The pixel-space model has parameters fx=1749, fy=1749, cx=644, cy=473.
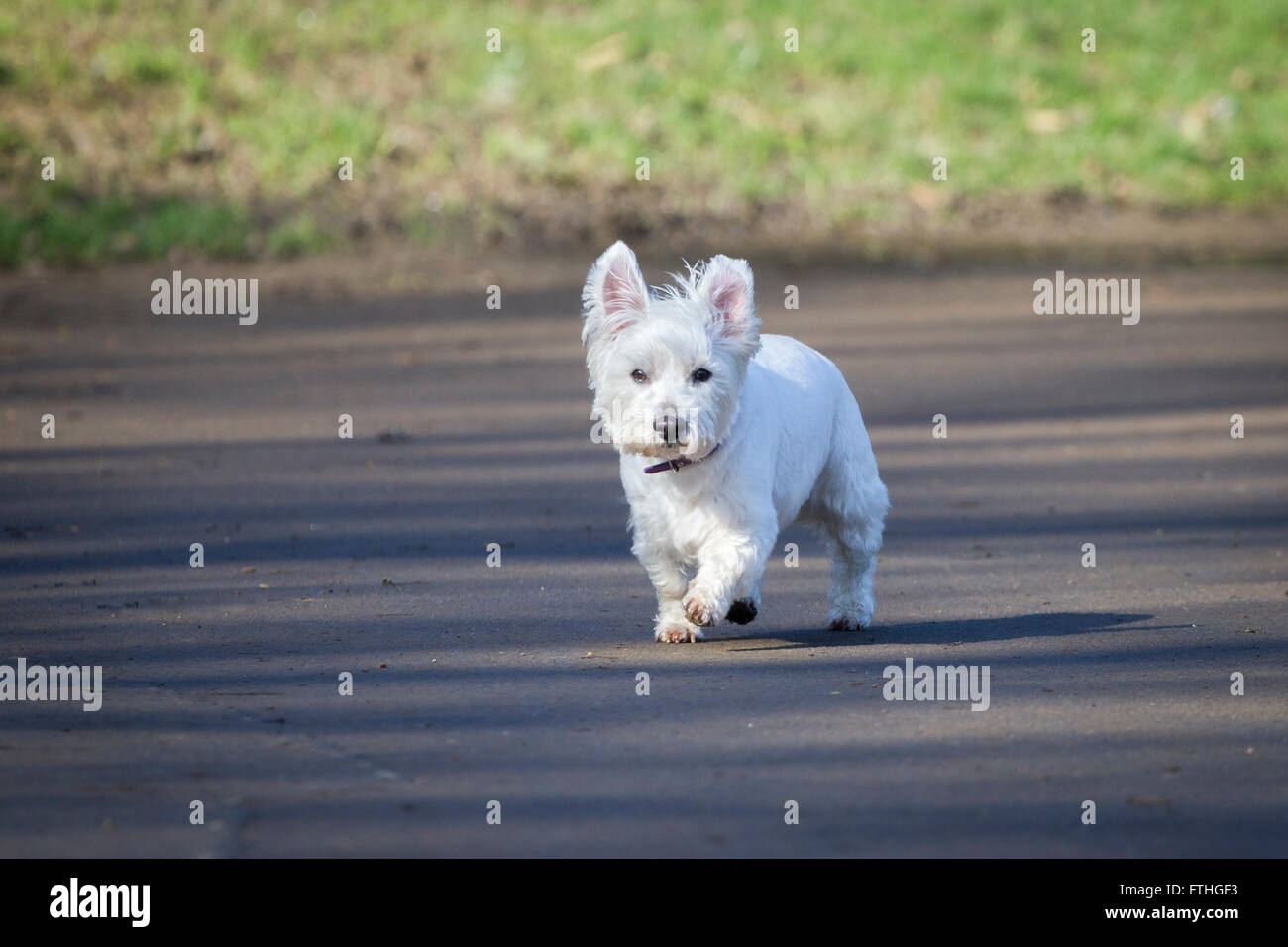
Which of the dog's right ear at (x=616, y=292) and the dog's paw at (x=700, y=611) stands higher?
the dog's right ear at (x=616, y=292)

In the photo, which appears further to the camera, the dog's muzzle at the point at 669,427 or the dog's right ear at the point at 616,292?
the dog's right ear at the point at 616,292

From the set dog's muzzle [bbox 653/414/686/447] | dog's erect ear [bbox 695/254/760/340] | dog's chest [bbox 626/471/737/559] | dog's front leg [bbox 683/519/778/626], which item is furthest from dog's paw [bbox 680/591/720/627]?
dog's erect ear [bbox 695/254/760/340]

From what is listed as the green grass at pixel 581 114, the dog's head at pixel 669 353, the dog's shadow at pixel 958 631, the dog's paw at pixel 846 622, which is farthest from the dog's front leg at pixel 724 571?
the green grass at pixel 581 114

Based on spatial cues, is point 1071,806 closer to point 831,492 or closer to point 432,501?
point 831,492

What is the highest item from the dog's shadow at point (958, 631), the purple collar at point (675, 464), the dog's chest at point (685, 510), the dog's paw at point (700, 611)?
the purple collar at point (675, 464)

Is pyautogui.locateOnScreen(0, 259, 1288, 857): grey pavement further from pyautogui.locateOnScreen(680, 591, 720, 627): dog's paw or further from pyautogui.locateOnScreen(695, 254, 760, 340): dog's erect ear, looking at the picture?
pyautogui.locateOnScreen(695, 254, 760, 340): dog's erect ear

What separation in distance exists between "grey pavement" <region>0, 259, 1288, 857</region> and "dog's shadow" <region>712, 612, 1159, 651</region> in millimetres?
38

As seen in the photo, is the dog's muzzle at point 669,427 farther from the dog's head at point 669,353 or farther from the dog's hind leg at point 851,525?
the dog's hind leg at point 851,525

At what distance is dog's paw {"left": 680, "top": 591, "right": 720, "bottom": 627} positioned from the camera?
7.24 m

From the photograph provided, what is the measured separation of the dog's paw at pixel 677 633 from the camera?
787 cm

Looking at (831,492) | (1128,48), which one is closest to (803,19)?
(1128,48)

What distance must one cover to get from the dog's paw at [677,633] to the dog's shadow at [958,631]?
191mm

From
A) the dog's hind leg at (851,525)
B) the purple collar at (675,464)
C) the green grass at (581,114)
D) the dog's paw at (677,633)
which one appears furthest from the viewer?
the green grass at (581,114)

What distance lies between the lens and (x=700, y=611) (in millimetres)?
7238
